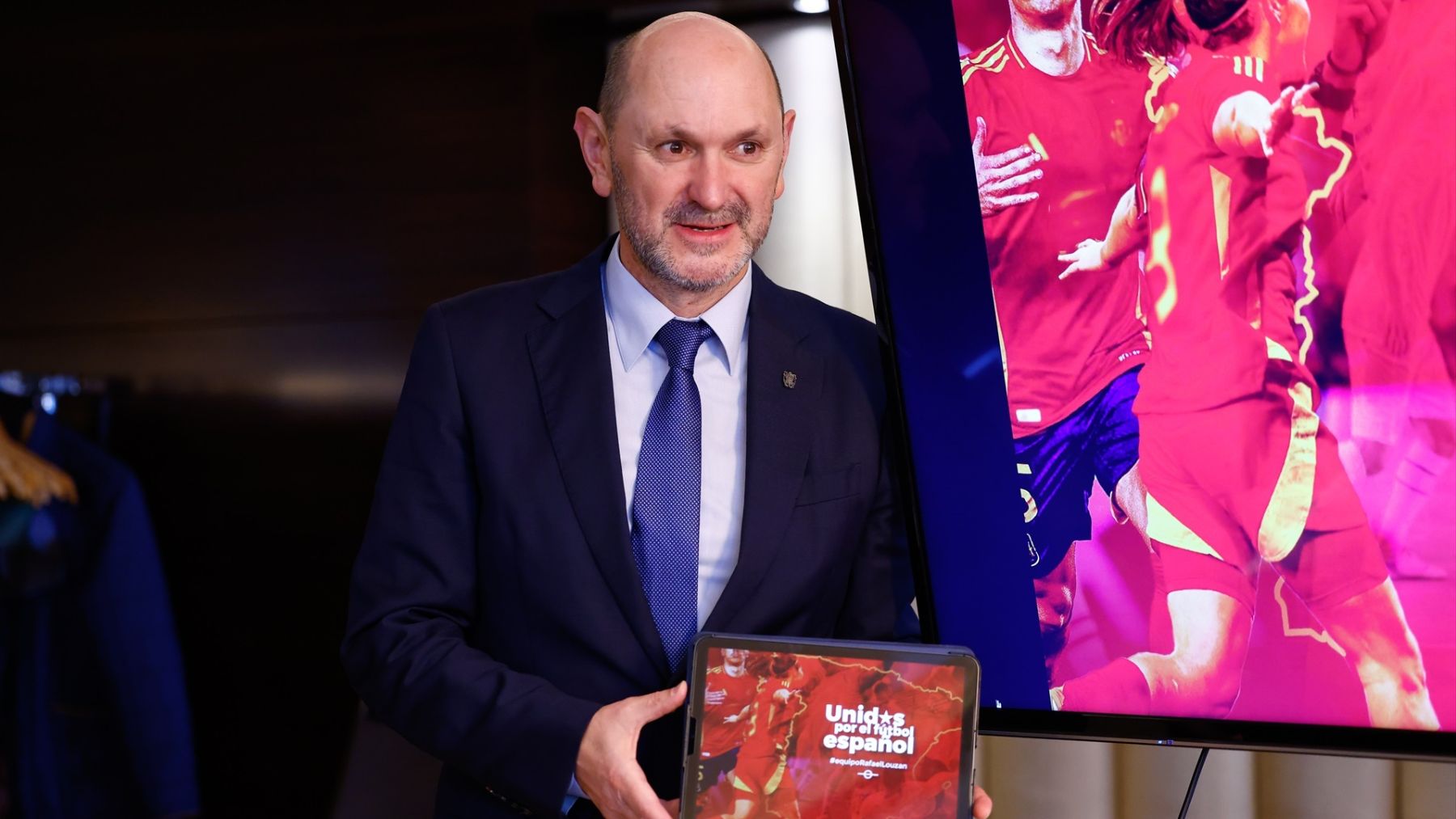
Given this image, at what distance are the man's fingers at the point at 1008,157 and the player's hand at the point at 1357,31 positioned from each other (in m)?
0.28

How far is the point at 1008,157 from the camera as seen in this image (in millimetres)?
1267

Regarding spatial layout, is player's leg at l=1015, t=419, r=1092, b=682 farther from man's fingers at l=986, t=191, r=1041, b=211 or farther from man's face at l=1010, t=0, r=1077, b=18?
man's face at l=1010, t=0, r=1077, b=18

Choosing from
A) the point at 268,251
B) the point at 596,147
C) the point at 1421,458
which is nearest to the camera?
the point at 1421,458

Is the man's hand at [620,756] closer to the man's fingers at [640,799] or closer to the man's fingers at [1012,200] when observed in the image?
the man's fingers at [640,799]

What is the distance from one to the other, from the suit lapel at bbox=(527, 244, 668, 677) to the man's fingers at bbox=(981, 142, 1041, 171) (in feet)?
1.49

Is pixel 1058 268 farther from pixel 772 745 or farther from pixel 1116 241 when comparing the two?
pixel 772 745

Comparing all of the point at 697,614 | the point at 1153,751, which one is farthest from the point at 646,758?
the point at 1153,751

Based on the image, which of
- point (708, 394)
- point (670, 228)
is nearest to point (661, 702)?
point (708, 394)

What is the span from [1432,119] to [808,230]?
1527 mm

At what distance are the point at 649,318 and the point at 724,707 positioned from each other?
0.47 m

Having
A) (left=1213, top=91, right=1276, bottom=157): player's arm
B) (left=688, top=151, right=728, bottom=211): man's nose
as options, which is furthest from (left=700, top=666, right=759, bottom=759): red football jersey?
(left=1213, top=91, right=1276, bottom=157): player's arm

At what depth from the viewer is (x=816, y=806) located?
1.11m

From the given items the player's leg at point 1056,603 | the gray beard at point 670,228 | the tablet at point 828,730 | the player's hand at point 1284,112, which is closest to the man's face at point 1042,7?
the player's hand at point 1284,112

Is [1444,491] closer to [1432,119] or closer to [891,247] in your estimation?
[1432,119]
